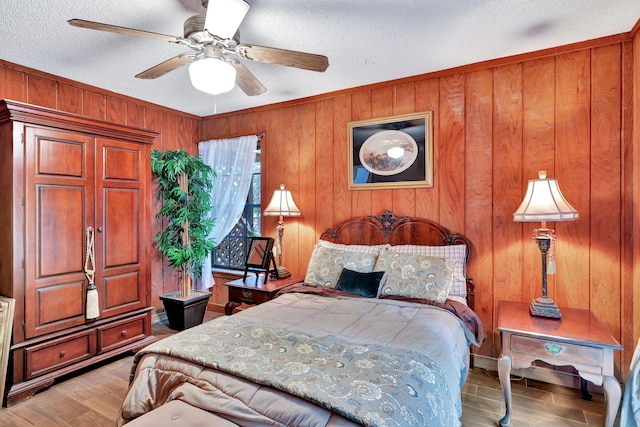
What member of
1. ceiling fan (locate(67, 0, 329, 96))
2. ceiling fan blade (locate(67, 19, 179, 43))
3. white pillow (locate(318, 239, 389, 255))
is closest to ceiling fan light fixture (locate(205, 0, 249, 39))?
ceiling fan (locate(67, 0, 329, 96))

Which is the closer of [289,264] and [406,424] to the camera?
[406,424]

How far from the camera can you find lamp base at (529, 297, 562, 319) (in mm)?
2214

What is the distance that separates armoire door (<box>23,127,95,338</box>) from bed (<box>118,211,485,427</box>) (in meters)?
1.29

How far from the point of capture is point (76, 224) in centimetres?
273

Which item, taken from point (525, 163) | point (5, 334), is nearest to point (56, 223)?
point (5, 334)

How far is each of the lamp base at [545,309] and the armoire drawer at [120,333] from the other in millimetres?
3310

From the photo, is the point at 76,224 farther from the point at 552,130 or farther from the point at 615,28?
the point at 615,28

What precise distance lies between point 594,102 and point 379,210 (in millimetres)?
1845

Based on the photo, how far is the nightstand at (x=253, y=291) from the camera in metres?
Answer: 3.03

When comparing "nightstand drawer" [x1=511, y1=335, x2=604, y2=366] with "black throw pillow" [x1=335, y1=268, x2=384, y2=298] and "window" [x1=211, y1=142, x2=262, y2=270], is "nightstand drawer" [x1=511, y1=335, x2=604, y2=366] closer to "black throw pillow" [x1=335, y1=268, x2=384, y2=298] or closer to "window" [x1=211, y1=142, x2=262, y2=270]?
"black throw pillow" [x1=335, y1=268, x2=384, y2=298]

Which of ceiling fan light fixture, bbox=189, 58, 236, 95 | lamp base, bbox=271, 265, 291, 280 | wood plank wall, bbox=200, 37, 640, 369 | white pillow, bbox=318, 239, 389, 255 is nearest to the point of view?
ceiling fan light fixture, bbox=189, 58, 236, 95

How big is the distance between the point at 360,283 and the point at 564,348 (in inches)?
52.2

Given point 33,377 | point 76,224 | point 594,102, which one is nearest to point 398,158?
point 594,102

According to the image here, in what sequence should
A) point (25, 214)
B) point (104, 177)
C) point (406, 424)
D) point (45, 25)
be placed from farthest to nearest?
point (104, 177) → point (25, 214) → point (45, 25) → point (406, 424)
